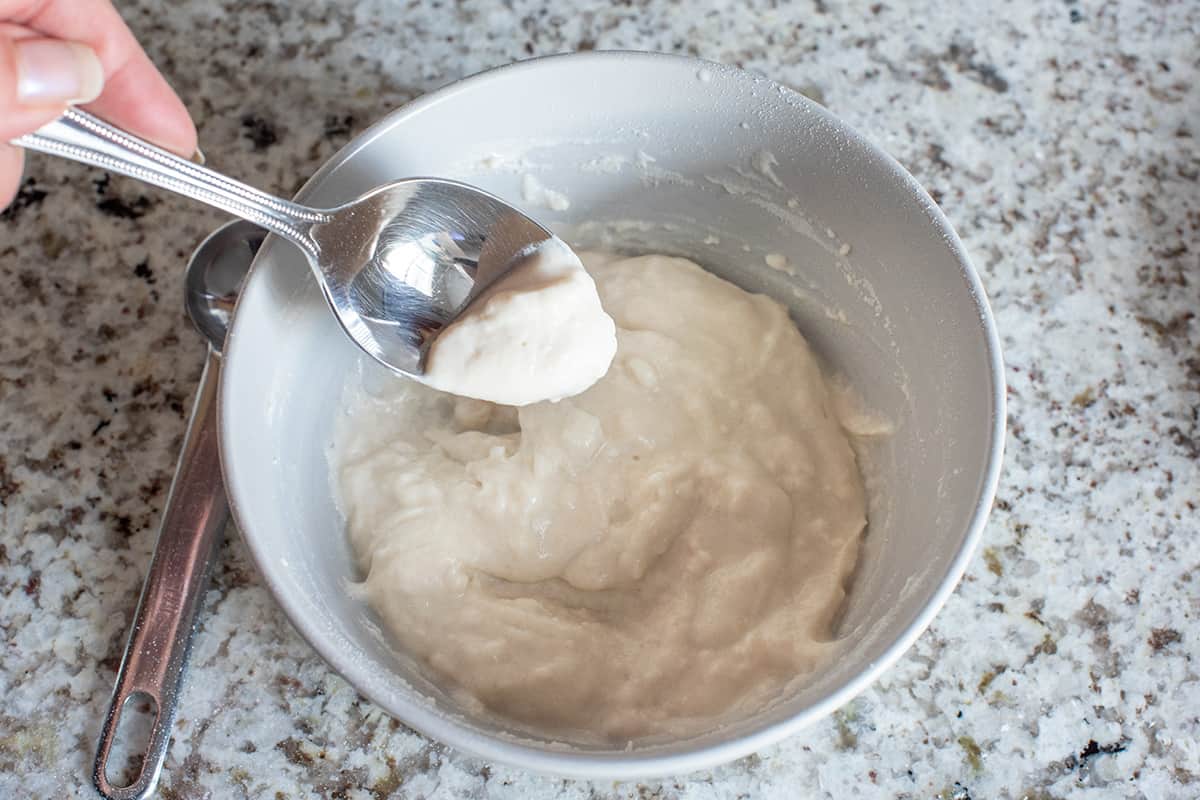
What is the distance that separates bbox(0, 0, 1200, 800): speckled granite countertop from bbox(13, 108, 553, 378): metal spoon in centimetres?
35

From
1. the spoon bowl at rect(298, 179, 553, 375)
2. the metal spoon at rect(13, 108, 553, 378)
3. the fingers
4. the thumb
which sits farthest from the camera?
the fingers

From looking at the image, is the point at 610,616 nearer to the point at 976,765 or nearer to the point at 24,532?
the point at 976,765

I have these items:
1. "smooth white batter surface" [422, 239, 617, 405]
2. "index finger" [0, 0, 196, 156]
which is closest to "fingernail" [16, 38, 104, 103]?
"index finger" [0, 0, 196, 156]

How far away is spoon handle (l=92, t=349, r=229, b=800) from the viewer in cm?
116

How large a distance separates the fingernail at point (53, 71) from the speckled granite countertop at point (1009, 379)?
49cm

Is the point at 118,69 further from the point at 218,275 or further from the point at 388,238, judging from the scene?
the point at 388,238

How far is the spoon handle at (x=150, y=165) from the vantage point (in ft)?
3.21

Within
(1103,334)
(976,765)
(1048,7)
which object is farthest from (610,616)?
(1048,7)

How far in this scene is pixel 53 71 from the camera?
94cm

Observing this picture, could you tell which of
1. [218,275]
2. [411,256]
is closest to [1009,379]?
[411,256]

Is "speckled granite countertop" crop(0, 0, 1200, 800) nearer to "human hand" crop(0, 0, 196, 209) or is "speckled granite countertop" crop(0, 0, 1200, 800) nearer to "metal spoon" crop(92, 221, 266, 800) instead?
"metal spoon" crop(92, 221, 266, 800)

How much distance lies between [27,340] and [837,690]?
118 cm

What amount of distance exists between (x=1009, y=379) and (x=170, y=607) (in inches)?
45.7

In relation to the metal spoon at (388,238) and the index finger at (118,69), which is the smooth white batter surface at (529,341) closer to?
the metal spoon at (388,238)
